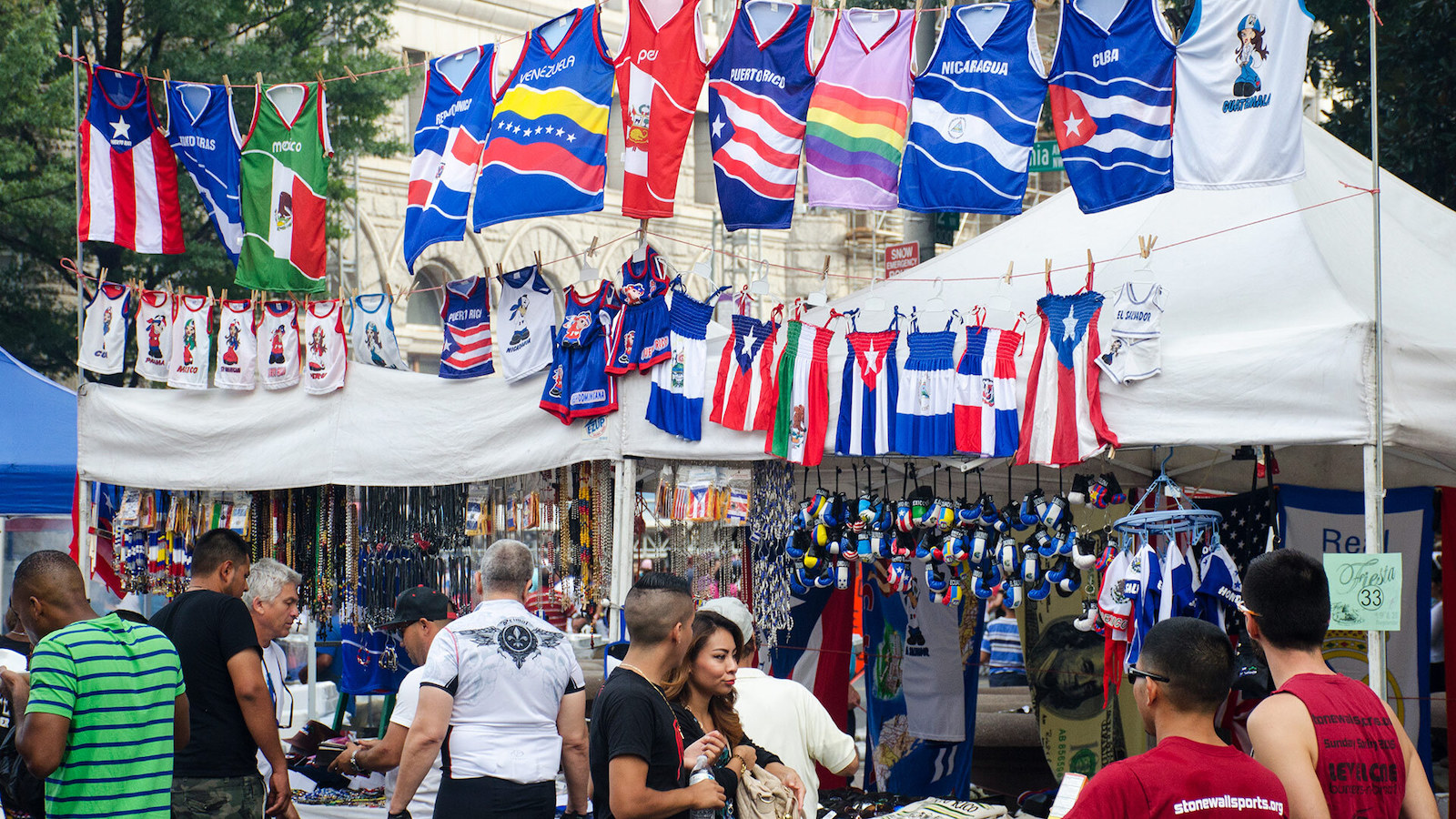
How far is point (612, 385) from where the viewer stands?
21.4 feet

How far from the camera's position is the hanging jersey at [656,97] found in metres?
6.37

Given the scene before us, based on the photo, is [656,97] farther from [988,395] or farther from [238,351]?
[238,351]

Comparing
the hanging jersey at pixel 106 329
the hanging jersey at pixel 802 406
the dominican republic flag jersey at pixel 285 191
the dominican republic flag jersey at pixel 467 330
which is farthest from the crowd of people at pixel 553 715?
the hanging jersey at pixel 106 329

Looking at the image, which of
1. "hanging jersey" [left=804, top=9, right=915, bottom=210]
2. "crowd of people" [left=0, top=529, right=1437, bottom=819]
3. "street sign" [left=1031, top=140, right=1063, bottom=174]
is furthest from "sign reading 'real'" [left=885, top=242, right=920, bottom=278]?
"crowd of people" [left=0, top=529, right=1437, bottom=819]

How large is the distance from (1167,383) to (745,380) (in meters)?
1.89

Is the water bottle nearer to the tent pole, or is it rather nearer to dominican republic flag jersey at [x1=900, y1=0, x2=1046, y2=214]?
the tent pole

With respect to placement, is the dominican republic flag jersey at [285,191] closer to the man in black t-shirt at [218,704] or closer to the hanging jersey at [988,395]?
the man in black t-shirt at [218,704]

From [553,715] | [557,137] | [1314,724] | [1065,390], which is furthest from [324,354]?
[1314,724]

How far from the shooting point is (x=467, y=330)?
732cm

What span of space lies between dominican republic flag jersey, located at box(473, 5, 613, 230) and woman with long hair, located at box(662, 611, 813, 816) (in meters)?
3.28

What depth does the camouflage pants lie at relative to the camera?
470 centimetres

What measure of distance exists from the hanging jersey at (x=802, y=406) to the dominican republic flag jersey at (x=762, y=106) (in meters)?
0.64

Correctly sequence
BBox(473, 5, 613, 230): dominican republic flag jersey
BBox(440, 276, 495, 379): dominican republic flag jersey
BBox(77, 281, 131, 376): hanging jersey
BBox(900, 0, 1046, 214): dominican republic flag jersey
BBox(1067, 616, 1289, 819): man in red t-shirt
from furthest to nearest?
BBox(77, 281, 131, 376): hanging jersey
BBox(440, 276, 495, 379): dominican republic flag jersey
BBox(473, 5, 613, 230): dominican republic flag jersey
BBox(900, 0, 1046, 214): dominican republic flag jersey
BBox(1067, 616, 1289, 819): man in red t-shirt

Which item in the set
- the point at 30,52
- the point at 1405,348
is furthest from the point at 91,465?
the point at 1405,348
